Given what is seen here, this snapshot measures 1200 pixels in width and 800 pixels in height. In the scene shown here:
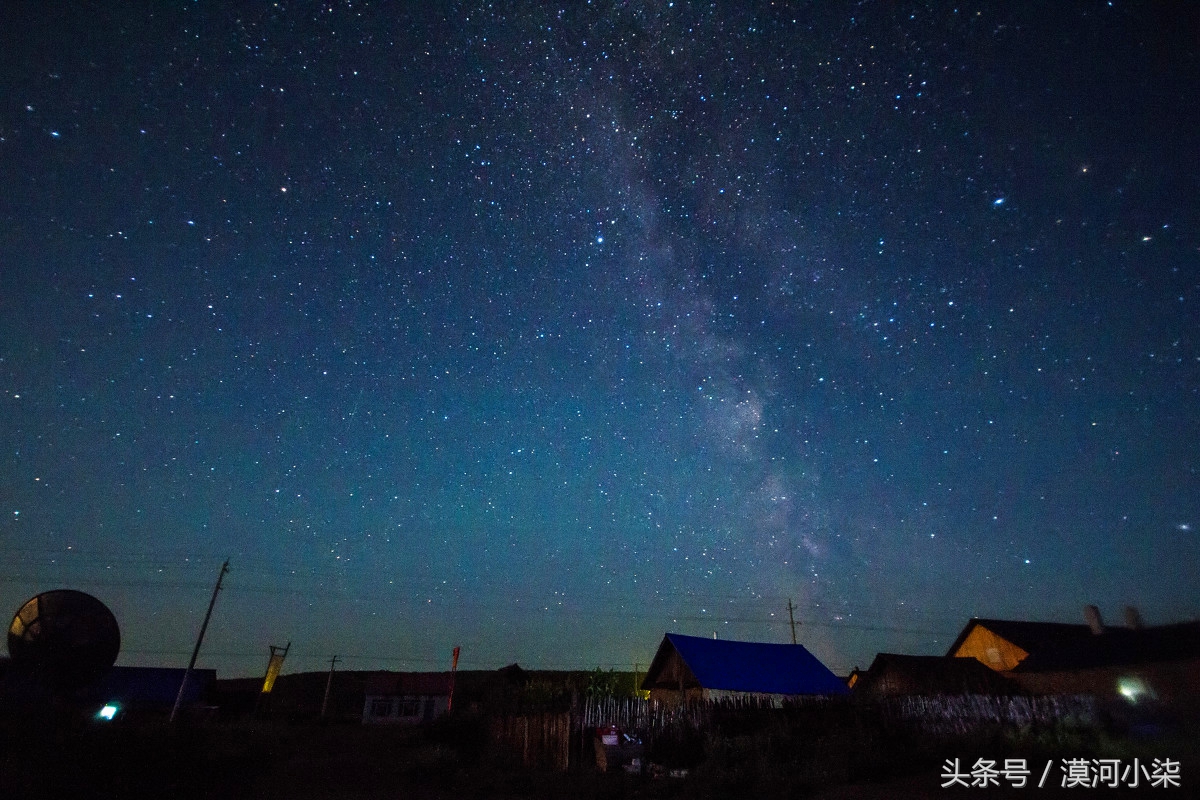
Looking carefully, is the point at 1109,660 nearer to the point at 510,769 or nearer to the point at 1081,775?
the point at 1081,775

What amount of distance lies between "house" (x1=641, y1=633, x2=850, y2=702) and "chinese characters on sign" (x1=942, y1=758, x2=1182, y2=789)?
1296 cm

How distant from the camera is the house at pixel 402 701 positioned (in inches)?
2050

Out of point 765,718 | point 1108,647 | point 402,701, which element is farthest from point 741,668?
point 402,701

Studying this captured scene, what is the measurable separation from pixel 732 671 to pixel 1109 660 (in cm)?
1732

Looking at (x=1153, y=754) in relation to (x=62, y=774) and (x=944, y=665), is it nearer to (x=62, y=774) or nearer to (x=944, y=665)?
(x=944, y=665)

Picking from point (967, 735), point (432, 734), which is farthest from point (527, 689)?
point (967, 735)

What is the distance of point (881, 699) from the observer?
20.6m

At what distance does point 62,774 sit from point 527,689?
12.7m

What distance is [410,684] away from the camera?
56.6 m

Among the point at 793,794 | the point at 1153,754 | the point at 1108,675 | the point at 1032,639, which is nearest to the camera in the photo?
the point at 793,794

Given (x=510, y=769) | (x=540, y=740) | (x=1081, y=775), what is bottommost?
(x=510, y=769)

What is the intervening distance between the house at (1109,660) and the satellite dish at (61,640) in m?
39.8

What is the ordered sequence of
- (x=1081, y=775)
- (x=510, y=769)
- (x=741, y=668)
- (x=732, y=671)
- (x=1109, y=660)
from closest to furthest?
(x=1081, y=775)
(x=510, y=769)
(x=732, y=671)
(x=741, y=668)
(x=1109, y=660)

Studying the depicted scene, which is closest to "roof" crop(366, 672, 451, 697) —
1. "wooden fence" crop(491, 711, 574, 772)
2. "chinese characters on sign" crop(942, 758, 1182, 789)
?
"wooden fence" crop(491, 711, 574, 772)
